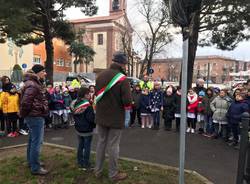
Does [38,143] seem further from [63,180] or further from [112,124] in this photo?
[112,124]

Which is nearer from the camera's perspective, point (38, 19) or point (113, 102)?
point (113, 102)

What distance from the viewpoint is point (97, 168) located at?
456cm

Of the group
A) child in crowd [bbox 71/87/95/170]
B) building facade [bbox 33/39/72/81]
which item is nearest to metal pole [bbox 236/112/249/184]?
child in crowd [bbox 71/87/95/170]

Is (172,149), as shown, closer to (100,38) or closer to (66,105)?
(66,105)

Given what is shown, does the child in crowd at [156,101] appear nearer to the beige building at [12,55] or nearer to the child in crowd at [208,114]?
the child in crowd at [208,114]

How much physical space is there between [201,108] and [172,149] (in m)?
2.40

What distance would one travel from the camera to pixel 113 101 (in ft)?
13.9

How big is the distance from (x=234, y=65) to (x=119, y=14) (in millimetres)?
60889

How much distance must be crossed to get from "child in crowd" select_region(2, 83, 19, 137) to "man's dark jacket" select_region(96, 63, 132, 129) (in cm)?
493

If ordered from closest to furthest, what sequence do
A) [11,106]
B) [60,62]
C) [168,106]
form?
[11,106], [168,106], [60,62]

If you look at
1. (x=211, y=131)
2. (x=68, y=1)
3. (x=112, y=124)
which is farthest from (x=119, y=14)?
(x=112, y=124)

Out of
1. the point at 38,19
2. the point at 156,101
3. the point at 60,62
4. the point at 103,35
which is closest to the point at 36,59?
the point at 60,62

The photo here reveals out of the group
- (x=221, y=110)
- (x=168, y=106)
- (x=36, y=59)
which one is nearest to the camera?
(x=221, y=110)

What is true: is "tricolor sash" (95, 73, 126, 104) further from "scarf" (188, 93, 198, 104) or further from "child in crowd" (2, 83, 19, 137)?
"scarf" (188, 93, 198, 104)
